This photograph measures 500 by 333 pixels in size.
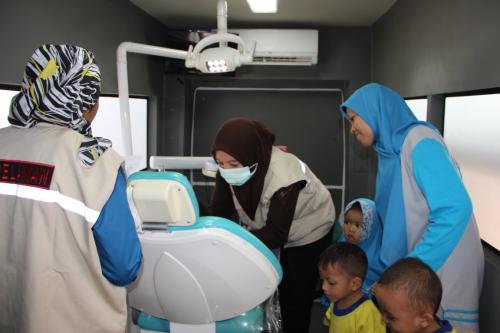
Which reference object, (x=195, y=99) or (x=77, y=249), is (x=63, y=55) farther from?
(x=195, y=99)

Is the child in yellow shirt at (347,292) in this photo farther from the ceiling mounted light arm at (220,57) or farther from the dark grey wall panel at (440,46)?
the ceiling mounted light arm at (220,57)

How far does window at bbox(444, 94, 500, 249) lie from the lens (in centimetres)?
207

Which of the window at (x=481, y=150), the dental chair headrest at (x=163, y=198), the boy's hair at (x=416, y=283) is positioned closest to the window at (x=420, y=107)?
the window at (x=481, y=150)

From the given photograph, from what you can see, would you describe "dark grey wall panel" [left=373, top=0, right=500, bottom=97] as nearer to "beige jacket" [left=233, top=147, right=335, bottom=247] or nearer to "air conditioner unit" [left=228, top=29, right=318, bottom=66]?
"air conditioner unit" [left=228, top=29, right=318, bottom=66]

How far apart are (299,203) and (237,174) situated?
0.35 metres

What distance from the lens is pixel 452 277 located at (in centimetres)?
151

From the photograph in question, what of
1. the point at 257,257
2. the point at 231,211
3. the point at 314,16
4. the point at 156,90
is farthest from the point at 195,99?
the point at 257,257

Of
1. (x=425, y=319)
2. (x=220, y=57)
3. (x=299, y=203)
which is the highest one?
(x=220, y=57)

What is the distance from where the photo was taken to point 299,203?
207 centimetres

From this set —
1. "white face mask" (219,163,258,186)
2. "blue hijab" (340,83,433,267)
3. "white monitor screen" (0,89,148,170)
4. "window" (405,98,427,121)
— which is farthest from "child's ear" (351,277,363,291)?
"window" (405,98,427,121)

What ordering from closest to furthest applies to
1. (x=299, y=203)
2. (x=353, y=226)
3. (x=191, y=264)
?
(x=191, y=264) → (x=299, y=203) → (x=353, y=226)

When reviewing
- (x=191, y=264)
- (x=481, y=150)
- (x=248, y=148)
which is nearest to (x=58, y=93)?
(x=191, y=264)

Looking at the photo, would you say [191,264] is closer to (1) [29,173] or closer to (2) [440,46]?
(1) [29,173]

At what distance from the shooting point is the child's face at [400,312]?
1316 millimetres
